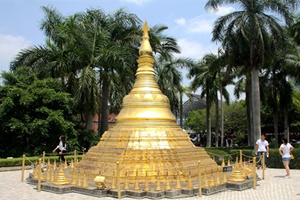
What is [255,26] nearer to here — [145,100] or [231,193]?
[145,100]

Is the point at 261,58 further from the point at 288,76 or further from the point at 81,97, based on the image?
the point at 81,97

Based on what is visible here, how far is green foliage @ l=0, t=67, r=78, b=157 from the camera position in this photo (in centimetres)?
1944

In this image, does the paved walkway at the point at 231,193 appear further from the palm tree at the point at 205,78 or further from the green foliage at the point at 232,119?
the green foliage at the point at 232,119

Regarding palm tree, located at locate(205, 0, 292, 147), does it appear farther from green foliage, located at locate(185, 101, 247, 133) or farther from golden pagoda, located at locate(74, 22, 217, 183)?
green foliage, located at locate(185, 101, 247, 133)

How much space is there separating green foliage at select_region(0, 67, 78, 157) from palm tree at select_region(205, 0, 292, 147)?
11307mm

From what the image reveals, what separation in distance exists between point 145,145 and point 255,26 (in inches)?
481

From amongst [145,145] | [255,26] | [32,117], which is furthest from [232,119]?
[145,145]

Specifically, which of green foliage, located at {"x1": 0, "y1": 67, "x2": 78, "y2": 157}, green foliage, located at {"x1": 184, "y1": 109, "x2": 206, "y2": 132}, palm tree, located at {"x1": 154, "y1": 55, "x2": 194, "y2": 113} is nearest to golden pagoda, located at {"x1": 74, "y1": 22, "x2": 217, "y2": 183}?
green foliage, located at {"x1": 0, "y1": 67, "x2": 78, "y2": 157}

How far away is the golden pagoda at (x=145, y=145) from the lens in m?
10.8

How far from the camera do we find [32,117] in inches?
803

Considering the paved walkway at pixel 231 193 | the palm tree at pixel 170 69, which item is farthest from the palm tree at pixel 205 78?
the paved walkway at pixel 231 193

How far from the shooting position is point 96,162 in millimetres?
11555

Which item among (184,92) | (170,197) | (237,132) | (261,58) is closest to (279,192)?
(170,197)

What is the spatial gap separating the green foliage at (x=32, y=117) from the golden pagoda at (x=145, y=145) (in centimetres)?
827
